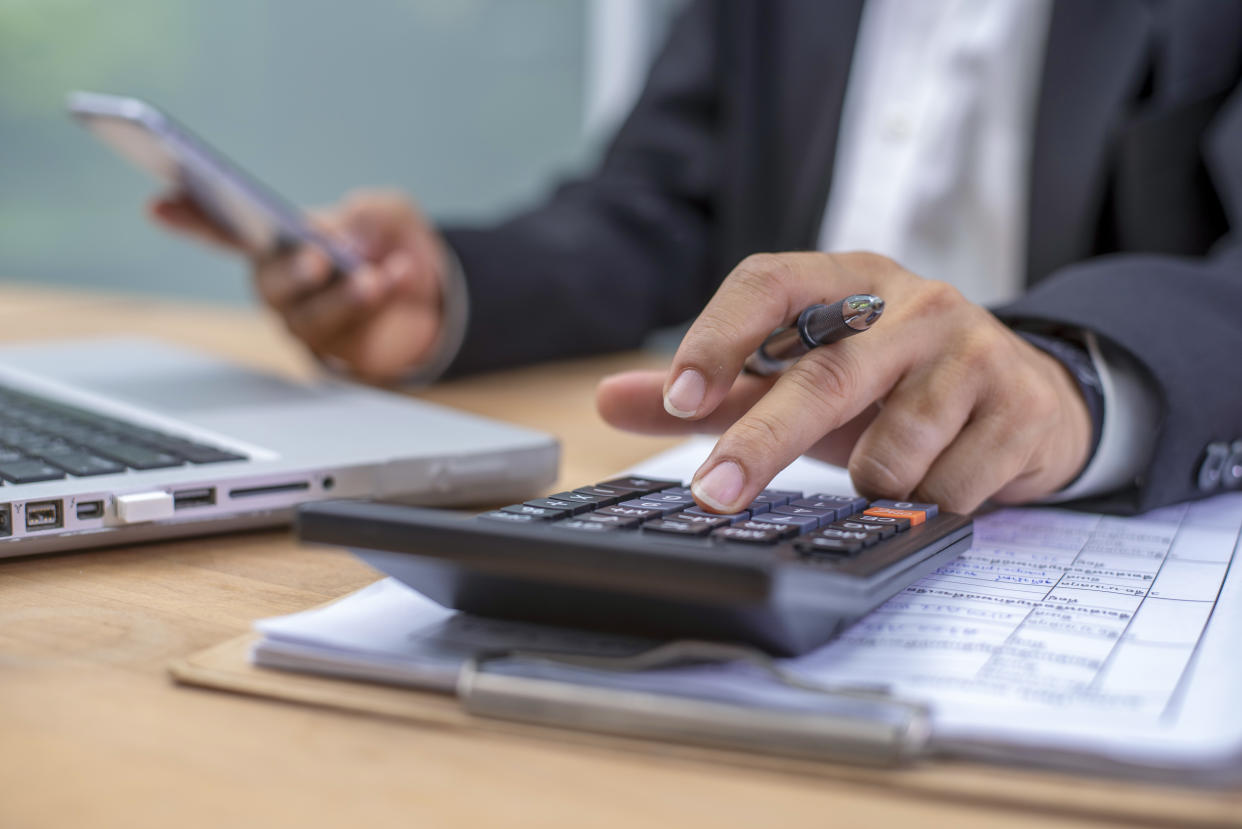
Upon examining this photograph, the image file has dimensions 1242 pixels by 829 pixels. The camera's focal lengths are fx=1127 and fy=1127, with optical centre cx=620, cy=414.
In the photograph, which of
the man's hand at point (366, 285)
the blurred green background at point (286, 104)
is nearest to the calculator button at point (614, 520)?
the man's hand at point (366, 285)

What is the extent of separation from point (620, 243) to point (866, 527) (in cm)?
83

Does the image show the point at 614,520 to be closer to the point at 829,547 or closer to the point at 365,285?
the point at 829,547

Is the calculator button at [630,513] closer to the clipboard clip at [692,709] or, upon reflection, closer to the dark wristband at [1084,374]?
the clipboard clip at [692,709]

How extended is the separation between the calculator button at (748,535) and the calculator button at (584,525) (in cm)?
4

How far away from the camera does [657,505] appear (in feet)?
1.39

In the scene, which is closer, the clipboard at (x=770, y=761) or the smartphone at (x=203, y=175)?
the clipboard at (x=770, y=761)

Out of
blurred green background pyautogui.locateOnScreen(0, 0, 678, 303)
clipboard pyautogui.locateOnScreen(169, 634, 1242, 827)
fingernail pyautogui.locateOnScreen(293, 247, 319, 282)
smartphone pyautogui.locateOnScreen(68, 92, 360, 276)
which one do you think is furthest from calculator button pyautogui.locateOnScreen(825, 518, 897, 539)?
blurred green background pyautogui.locateOnScreen(0, 0, 678, 303)

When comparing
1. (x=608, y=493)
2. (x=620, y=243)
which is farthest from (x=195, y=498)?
(x=620, y=243)

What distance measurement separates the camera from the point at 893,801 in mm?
294

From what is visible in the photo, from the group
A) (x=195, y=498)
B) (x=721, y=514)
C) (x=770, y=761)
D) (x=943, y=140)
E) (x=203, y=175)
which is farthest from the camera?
(x=943, y=140)

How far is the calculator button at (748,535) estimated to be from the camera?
1.23ft

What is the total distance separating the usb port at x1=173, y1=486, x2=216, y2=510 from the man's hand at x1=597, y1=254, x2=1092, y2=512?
19 centimetres

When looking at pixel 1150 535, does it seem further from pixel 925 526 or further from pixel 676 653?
pixel 676 653

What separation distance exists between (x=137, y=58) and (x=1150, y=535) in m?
2.22
